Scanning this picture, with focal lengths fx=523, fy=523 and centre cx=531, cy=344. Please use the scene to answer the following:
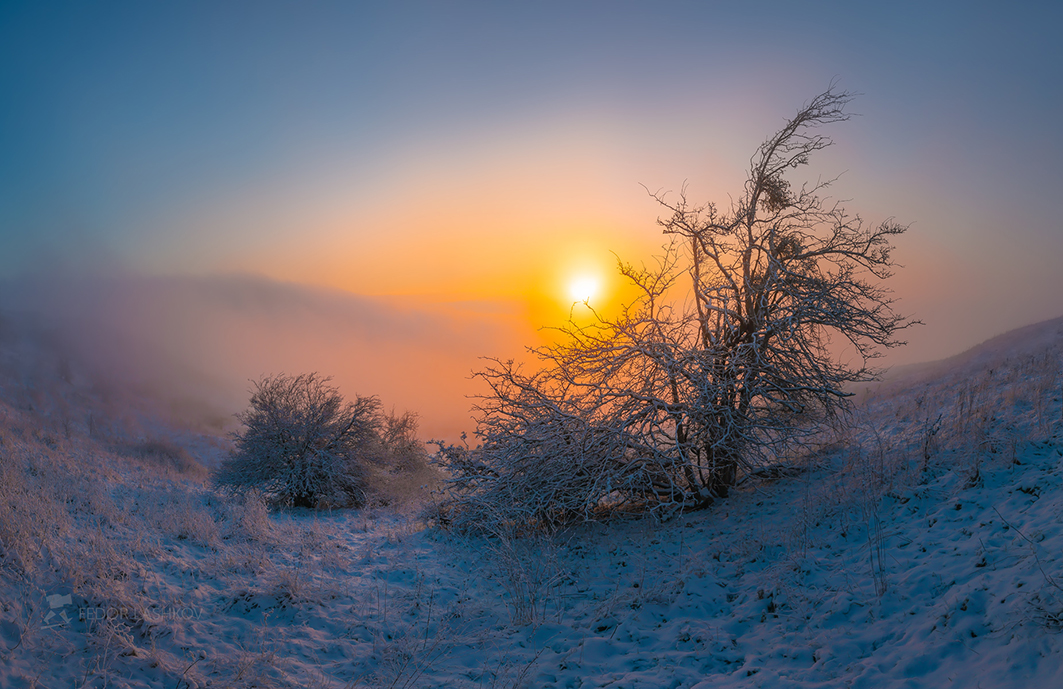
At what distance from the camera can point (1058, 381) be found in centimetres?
870

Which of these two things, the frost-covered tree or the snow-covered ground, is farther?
the frost-covered tree

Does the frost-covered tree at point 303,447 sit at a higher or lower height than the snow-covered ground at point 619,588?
higher

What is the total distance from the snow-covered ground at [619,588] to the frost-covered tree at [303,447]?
6.09m

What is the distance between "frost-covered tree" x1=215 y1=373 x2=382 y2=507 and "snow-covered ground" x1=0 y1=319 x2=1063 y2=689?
609cm

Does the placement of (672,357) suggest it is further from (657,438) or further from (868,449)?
(868,449)

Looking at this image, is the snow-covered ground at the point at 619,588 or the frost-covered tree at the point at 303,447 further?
the frost-covered tree at the point at 303,447

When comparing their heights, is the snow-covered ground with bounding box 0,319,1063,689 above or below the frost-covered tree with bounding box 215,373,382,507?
below

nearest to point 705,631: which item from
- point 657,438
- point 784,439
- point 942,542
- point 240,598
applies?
point 942,542

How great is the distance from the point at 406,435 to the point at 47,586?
750 inches

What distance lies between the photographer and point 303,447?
16109 millimetres

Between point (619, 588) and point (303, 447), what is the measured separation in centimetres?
1226

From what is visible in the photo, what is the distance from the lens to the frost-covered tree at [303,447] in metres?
15.7

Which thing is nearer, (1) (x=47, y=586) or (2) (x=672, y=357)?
(1) (x=47, y=586)

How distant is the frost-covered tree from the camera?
15742 mm
